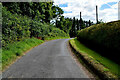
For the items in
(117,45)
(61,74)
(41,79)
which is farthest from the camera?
(117,45)

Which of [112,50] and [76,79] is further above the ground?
[112,50]

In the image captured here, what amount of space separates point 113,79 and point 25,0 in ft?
56.0

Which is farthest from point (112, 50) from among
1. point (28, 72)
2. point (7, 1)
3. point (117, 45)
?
point (7, 1)

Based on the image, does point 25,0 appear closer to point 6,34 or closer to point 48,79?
point 6,34

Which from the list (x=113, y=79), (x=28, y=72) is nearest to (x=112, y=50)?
(x=113, y=79)

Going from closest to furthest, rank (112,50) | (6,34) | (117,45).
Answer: (117,45), (112,50), (6,34)

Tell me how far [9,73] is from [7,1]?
11.2 meters

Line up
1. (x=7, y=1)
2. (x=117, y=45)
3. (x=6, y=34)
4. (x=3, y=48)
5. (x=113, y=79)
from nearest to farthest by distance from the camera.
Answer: (x=113, y=79), (x=117, y=45), (x=3, y=48), (x=6, y=34), (x=7, y=1)

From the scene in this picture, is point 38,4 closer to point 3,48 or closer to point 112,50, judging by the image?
point 3,48

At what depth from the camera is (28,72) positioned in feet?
17.3

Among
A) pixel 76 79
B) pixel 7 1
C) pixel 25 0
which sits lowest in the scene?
pixel 76 79

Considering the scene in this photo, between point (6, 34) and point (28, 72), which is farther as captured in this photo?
point (6, 34)

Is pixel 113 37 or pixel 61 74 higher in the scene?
pixel 113 37

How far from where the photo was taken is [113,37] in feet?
22.5
